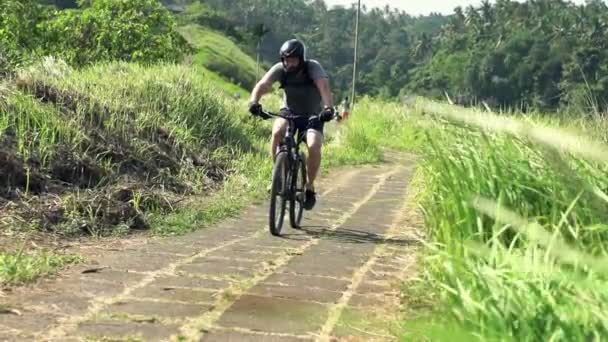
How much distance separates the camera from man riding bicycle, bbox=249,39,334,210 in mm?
6398

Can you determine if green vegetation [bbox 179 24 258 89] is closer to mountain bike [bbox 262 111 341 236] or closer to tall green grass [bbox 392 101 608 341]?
mountain bike [bbox 262 111 341 236]

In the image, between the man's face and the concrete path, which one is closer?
the concrete path

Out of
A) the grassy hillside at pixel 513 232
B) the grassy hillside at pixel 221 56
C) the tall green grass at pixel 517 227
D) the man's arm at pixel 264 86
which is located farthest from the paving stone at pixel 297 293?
the grassy hillside at pixel 221 56


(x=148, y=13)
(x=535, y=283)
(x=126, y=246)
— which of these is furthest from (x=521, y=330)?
(x=148, y=13)

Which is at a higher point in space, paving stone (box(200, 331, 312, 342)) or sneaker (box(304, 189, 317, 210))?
paving stone (box(200, 331, 312, 342))

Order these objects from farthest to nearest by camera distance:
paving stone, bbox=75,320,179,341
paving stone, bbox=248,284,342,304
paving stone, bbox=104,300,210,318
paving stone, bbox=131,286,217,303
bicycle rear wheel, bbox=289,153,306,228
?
bicycle rear wheel, bbox=289,153,306,228 → paving stone, bbox=248,284,342,304 → paving stone, bbox=131,286,217,303 → paving stone, bbox=104,300,210,318 → paving stone, bbox=75,320,179,341

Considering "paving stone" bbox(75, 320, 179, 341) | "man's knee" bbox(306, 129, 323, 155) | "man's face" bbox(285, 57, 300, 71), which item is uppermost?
"man's face" bbox(285, 57, 300, 71)

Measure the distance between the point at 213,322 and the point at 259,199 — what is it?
4765 mm

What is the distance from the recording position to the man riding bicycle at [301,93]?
21.0 ft

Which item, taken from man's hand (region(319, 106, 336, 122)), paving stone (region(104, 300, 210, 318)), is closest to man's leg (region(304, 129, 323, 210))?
man's hand (region(319, 106, 336, 122))

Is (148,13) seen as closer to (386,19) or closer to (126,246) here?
(126,246)

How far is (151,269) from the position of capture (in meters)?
4.55

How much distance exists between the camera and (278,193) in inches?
246

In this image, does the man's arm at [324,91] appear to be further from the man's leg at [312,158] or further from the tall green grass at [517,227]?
the tall green grass at [517,227]
